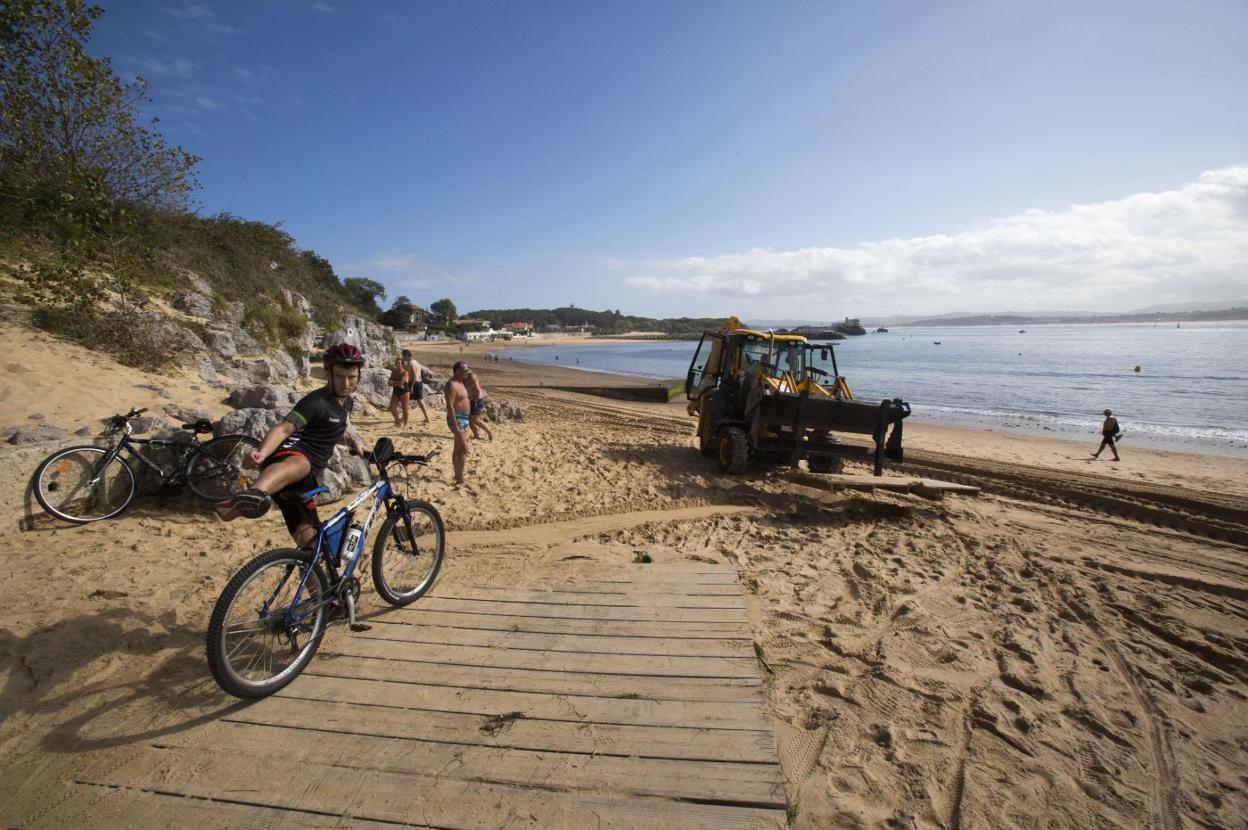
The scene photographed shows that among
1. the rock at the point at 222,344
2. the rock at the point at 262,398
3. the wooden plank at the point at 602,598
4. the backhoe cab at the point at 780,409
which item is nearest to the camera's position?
the wooden plank at the point at 602,598

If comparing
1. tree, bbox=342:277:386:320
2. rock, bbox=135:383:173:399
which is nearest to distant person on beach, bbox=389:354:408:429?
rock, bbox=135:383:173:399

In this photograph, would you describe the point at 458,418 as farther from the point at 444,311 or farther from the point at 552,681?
the point at 444,311

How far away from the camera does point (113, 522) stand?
16.0 feet

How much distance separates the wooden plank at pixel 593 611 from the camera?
360 centimetres

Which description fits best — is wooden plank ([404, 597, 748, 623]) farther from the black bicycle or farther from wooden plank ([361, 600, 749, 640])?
the black bicycle

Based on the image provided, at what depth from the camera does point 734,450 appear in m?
8.30

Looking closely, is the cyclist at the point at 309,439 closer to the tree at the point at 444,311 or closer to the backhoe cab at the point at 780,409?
the backhoe cab at the point at 780,409

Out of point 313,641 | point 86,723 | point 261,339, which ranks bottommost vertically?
point 86,723

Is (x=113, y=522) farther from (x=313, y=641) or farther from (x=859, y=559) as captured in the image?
(x=859, y=559)

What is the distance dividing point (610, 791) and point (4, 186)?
13720 mm

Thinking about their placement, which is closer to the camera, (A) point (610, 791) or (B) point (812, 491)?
(A) point (610, 791)

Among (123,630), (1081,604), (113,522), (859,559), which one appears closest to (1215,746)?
(1081,604)

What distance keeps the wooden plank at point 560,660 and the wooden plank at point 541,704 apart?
0.23 metres

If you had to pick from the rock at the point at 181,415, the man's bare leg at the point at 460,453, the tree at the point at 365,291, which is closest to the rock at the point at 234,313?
the rock at the point at 181,415
